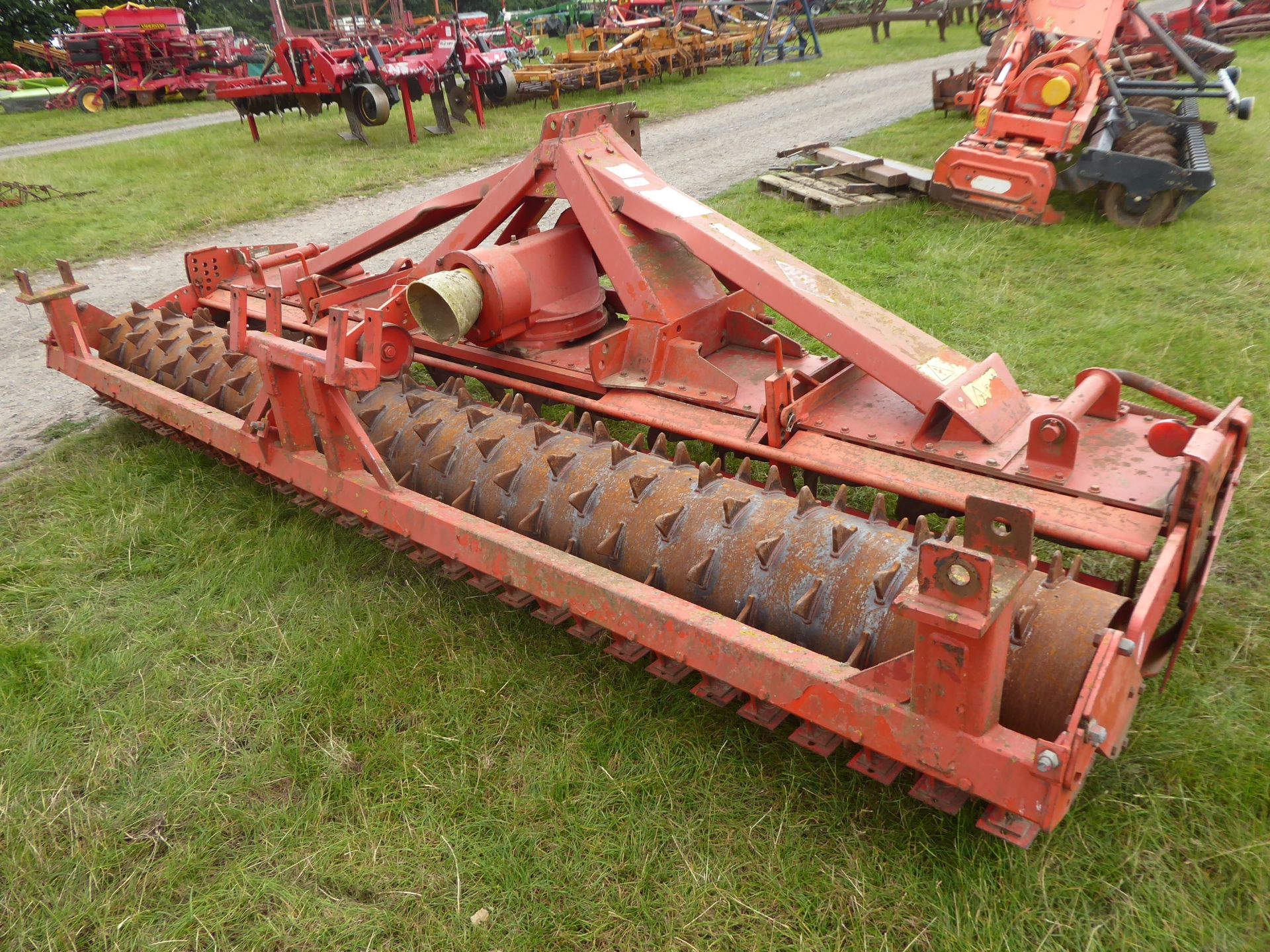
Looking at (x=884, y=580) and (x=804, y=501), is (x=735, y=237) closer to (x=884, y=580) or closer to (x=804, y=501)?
(x=804, y=501)

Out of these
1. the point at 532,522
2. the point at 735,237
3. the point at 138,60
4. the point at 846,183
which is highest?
the point at 138,60

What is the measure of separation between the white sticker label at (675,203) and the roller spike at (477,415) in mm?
1156

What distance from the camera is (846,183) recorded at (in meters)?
8.80

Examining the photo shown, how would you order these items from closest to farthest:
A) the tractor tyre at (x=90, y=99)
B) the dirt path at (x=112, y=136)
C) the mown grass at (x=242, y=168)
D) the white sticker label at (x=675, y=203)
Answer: the white sticker label at (x=675, y=203), the mown grass at (x=242, y=168), the dirt path at (x=112, y=136), the tractor tyre at (x=90, y=99)

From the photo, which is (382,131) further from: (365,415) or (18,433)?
(365,415)

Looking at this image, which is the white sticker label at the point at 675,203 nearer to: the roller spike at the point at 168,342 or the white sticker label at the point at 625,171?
the white sticker label at the point at 625,171

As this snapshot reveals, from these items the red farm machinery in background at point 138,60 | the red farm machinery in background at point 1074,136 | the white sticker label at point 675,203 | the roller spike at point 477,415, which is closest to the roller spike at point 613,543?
the roller spike at point 477,415

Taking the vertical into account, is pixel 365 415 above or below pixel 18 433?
above

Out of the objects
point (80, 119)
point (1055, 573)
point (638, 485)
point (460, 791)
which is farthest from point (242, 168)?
point (1055, 573)

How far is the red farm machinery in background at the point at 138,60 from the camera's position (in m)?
21.3

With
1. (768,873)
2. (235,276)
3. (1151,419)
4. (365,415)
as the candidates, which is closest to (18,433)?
(235,276)

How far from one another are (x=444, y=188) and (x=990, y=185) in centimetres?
638

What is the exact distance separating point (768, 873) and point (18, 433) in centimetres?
521

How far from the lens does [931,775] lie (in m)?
2.12
